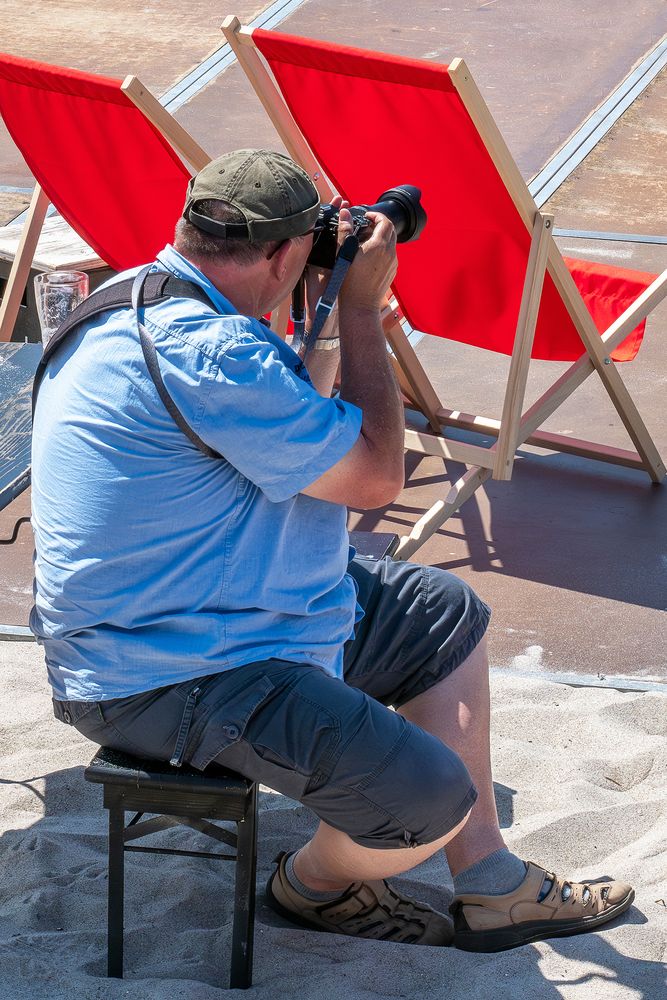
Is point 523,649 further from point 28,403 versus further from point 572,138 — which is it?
point 572,138

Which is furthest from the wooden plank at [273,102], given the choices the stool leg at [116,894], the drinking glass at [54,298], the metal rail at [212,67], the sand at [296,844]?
the metal rail at [212,67]

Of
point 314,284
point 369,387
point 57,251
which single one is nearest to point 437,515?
point 314,284

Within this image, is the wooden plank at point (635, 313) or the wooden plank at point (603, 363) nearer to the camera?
the wooden plank at point (603, 363)

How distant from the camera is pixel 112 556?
1.96 meters

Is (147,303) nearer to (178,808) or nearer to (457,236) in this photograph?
(178,808)

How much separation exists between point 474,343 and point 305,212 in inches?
84.9

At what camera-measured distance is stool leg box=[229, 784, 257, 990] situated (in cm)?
207

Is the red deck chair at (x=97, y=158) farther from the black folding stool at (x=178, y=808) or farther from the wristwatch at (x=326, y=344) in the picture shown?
the black folding stool at (x=178, y=808)

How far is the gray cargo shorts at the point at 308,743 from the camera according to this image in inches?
78.2

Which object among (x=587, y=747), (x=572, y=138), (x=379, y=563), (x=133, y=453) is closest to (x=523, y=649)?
(x=587, y=747)

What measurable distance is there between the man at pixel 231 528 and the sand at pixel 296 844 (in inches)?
8.5

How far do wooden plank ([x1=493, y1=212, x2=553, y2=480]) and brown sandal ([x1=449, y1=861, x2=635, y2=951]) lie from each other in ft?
5.46

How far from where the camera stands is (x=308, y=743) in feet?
6.49

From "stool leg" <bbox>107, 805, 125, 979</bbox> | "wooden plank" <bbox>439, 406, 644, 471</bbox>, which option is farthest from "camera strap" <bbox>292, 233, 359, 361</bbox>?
"wooden plank" <bbox>439, 406, 644, 471</bbox>
